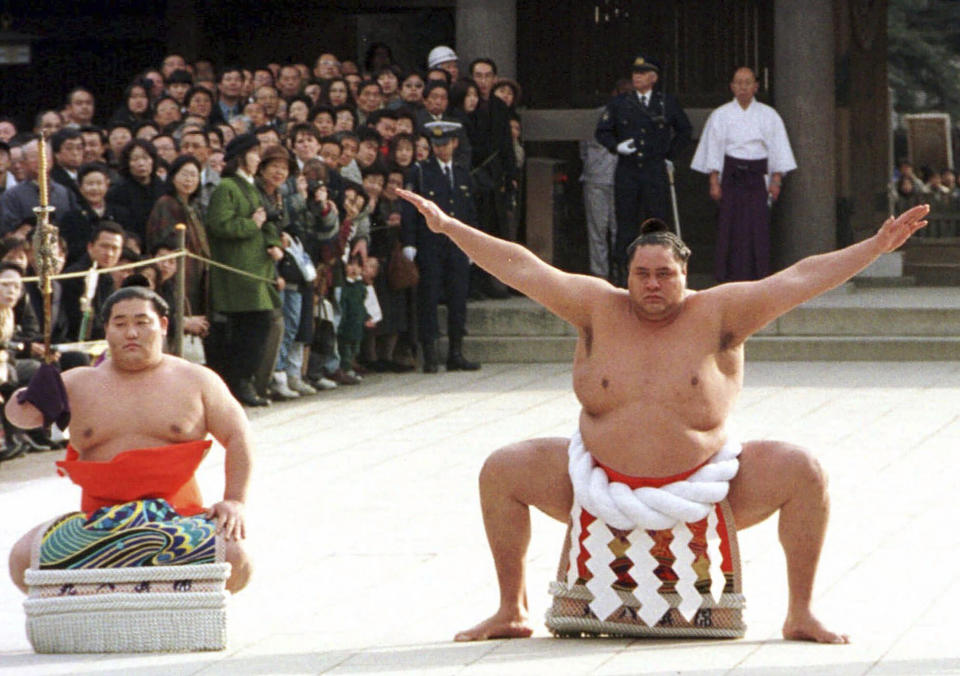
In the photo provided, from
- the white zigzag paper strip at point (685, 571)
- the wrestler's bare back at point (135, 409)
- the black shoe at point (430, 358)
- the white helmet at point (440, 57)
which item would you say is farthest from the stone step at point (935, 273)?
the wrestler's bare back at point (135, 409)

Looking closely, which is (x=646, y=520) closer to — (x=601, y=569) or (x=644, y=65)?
(x=601, y=569)

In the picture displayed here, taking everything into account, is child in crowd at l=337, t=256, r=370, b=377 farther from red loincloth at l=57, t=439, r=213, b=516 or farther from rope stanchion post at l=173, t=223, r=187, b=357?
red loincloth at l=57, t=439, r=213, b=516

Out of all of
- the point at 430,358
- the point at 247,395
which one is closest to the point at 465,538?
the point at 247,395

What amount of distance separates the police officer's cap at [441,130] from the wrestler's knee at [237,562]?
6.41 m

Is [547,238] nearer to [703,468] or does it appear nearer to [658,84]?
[658,84]

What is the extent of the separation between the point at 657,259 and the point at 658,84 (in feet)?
26.4

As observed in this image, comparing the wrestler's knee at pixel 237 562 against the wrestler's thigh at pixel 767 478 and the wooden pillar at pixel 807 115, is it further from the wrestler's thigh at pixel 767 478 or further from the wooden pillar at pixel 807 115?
the wooden pillar at pixel 807 115

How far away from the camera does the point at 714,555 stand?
495 centimetres

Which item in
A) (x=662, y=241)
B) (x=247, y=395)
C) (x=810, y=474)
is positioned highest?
(x=662, y=241)

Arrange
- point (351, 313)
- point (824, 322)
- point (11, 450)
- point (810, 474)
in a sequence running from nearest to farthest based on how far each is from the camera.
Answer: point (810, 474) → point (11, 450) → point (351, 313) → point (824, 322)

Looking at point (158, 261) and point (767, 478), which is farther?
point (158, 261)

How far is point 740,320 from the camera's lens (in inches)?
198

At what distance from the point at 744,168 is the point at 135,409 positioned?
7.80 m

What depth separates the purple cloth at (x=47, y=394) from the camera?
16.8 feet
